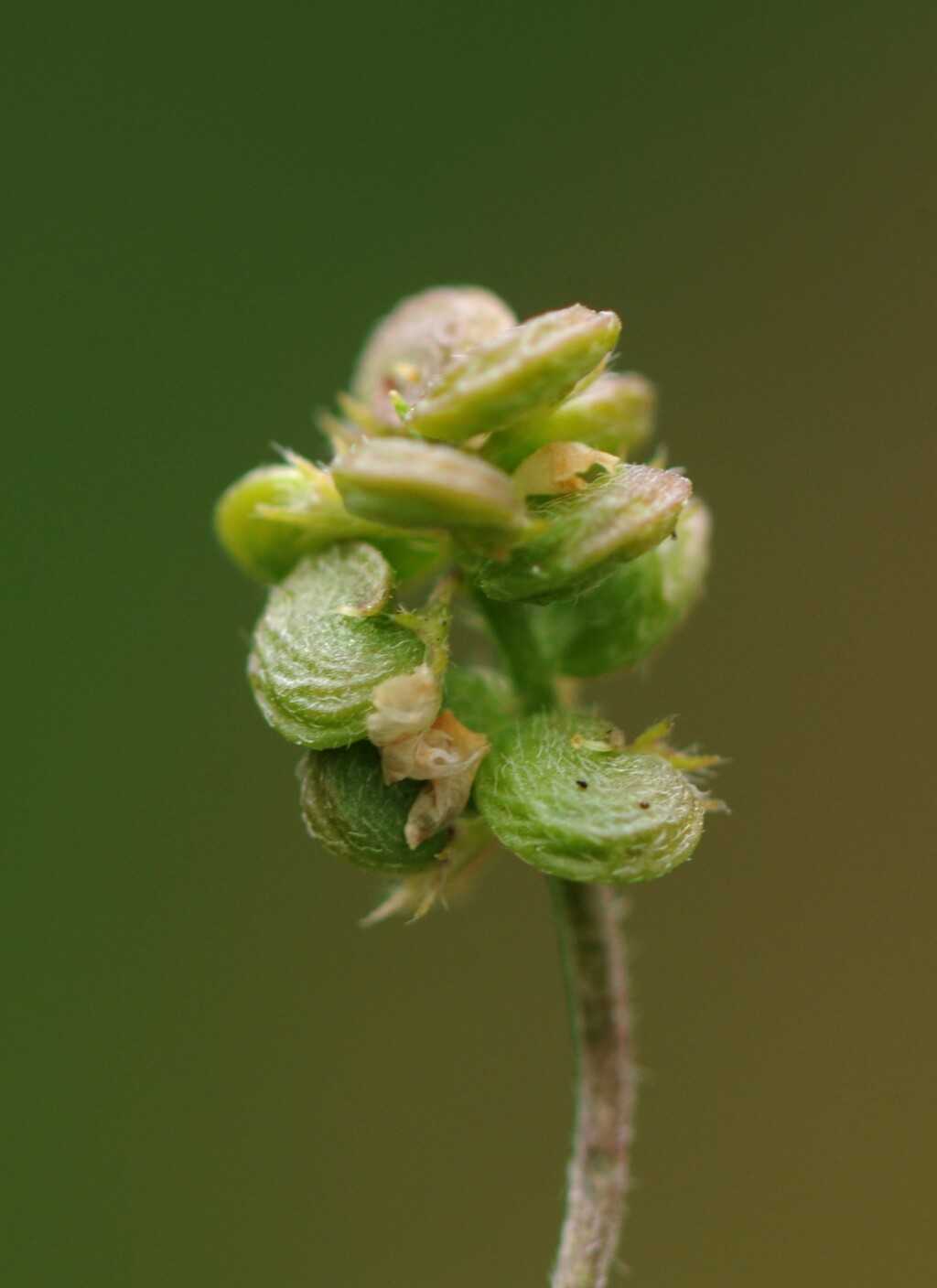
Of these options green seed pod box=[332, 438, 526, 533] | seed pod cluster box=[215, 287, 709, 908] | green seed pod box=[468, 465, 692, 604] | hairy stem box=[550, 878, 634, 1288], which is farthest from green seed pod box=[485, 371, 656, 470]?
hairy stem box=[550, 878, 634, 1288]

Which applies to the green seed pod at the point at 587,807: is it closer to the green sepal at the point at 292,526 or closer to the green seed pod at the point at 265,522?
the green sepal at the point at 292,526

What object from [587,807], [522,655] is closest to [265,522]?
[522,655]

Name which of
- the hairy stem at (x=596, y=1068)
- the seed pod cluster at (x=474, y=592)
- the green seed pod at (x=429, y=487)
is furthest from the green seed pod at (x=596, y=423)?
the hairy stem at (x=596, y=1068)

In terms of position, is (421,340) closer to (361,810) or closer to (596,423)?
(596,423)

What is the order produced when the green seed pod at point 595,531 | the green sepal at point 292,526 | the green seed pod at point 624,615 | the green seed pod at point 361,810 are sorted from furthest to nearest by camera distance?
the green seed pod at point 624,615 < the green sepal at point 292,526 < the green seed pod at point 361,810 < the green seed pod at point 595,531

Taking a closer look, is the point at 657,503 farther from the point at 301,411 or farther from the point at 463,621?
the point at 301,411

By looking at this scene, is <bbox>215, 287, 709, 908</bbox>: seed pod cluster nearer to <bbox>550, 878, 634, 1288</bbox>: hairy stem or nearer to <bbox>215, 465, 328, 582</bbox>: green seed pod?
<bbox>215, 465, 328, 582</bbox>: green seed pod
